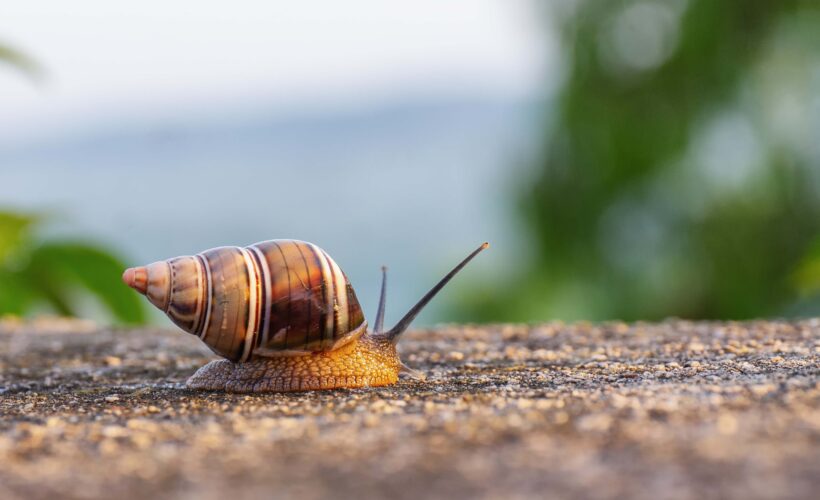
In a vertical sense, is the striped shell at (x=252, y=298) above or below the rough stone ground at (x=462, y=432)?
above

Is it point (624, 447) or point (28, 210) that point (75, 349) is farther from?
point (624, 447)

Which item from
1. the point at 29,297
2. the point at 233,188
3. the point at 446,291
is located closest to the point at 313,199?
the point at 233,188

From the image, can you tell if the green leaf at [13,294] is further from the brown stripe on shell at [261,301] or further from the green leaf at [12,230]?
the brown stripe on shell at [261,301]

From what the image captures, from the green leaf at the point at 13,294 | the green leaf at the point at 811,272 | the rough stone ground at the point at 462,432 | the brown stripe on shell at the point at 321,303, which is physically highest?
the brown stripe on shell at the point at 321,303

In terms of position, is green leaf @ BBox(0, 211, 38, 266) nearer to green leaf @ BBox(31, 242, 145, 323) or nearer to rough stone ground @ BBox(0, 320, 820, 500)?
green leaf @ BBox(31, 242, 145, 323)

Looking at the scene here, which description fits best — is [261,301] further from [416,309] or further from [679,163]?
[679,163]

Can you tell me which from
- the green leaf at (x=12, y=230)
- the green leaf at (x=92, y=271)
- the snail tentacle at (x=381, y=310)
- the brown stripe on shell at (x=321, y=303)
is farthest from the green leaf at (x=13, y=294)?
the brown stripe on shell at (x=321, y=303)

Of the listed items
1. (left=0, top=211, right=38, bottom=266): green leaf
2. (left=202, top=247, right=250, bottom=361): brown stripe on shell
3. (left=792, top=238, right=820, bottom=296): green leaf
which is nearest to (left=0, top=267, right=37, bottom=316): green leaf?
(left=0, top=211, right=38, bottom=266): green leaf

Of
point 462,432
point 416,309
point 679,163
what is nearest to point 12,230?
point 416,309
